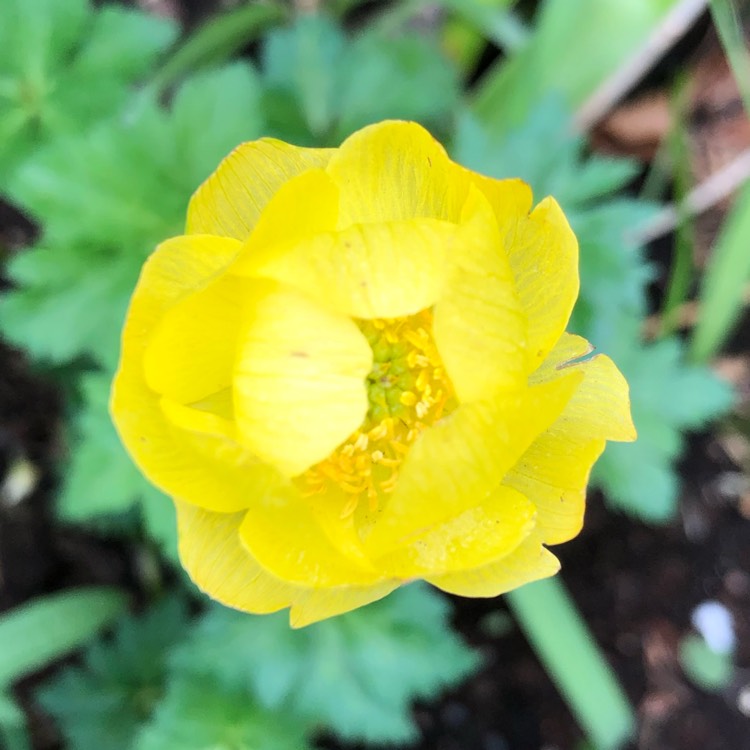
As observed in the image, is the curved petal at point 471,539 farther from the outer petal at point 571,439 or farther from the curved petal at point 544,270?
the curved petal at point 544,270

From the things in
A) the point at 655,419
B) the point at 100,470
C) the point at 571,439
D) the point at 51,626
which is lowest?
the point at 51,626

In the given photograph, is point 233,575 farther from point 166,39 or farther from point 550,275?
point 166,39

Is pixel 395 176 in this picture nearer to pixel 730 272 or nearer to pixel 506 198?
pixel 506 198

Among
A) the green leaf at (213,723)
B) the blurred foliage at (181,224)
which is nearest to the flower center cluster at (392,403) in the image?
the blurred foliage at (181,224)

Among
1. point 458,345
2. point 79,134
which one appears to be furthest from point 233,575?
point 79,134

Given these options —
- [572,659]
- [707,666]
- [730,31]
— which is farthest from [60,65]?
[707,666]

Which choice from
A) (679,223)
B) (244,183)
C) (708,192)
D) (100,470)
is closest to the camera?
(244,183)
